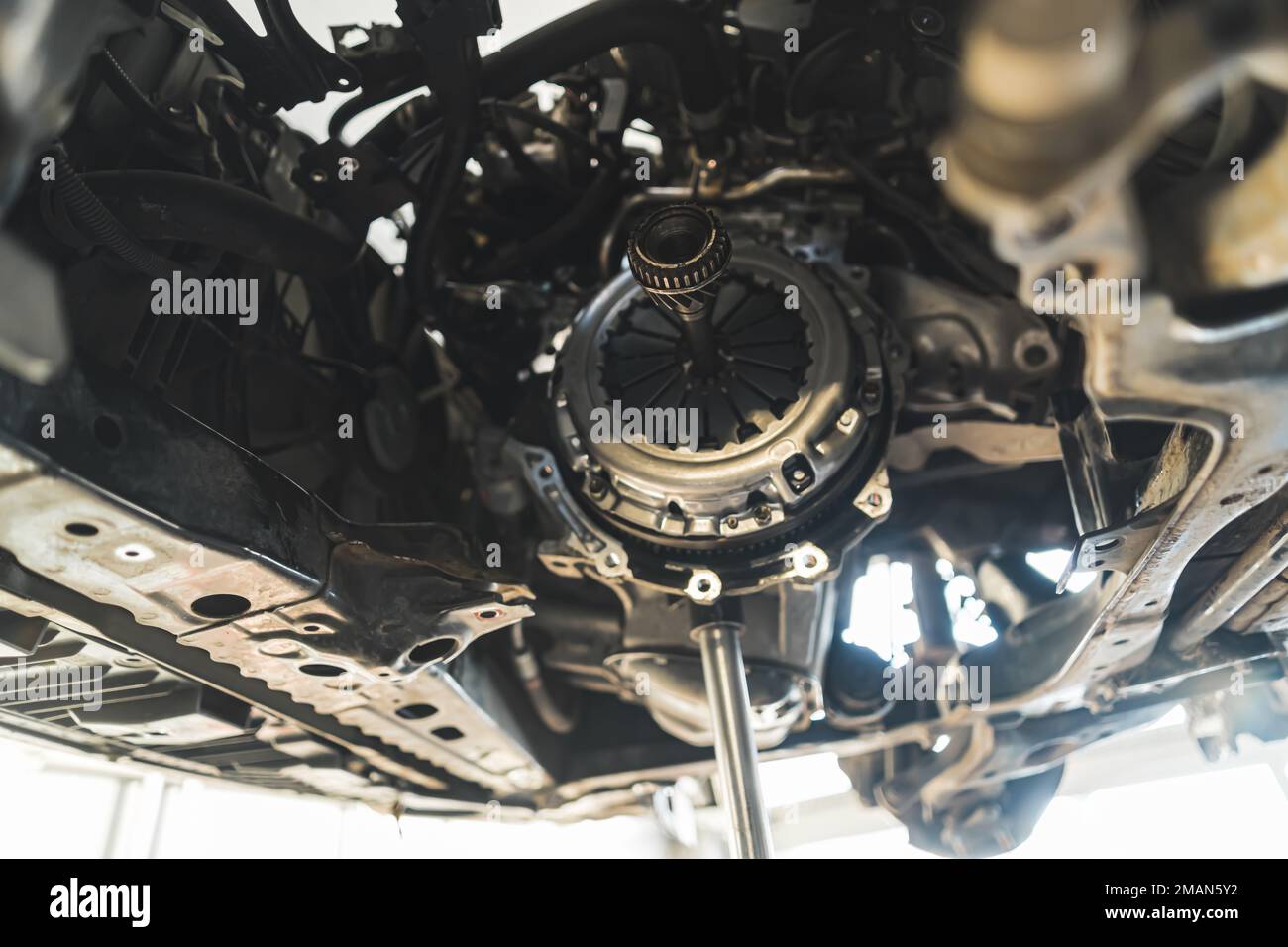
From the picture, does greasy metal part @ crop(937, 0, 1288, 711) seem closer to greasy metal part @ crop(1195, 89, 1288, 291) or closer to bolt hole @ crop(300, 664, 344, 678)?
greasy metal part @ crop(1195, 89, 1288, 291)

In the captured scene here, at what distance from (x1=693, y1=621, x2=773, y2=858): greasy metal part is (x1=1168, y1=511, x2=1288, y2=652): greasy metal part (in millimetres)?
618

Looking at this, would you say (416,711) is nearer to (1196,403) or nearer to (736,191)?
(736,191)

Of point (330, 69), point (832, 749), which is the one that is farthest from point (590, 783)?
point (330, 69)

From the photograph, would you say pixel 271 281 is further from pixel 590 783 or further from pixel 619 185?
pixel 590 783

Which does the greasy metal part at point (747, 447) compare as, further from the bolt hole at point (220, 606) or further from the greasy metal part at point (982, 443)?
the bolt hole at point (220, 606)

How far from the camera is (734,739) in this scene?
1.29 metres

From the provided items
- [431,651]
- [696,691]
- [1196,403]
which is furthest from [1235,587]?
[431,651]

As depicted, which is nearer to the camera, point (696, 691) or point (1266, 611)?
point (1266, 611)

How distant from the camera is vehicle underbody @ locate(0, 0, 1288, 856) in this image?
0.94m

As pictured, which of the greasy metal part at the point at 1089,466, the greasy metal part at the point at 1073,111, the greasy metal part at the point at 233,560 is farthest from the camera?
the greasy metal part at the point at 1089,466

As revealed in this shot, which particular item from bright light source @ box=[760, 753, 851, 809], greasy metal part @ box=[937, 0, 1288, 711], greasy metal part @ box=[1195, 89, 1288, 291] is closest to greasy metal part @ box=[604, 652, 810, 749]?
greasy metal part @ box=[937, 0, 1288, 711]

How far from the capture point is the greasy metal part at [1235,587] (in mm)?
1148

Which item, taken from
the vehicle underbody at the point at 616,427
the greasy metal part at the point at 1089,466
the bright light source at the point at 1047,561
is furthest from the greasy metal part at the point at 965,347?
the bright light source at the point at 1047,561

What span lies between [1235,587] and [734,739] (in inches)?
25.4
